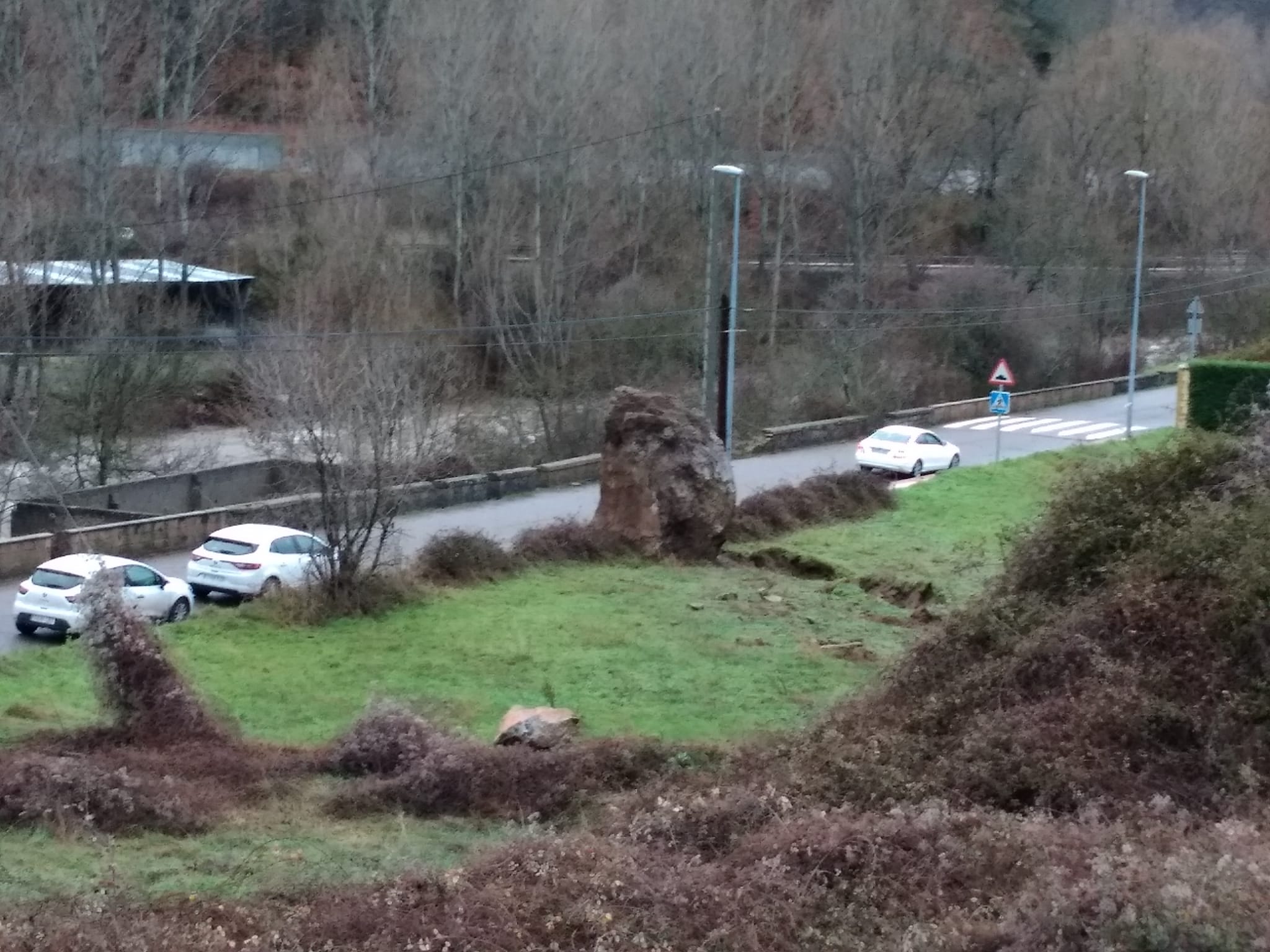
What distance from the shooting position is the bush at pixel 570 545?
25531 millimetres

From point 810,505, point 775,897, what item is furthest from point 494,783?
point 810,505

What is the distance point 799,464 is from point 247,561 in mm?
20098

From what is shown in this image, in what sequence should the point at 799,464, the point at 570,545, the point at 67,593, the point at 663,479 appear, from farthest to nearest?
the point at 799,464 → the point at 663,479 → the point at 570,545 → the point at 67,593

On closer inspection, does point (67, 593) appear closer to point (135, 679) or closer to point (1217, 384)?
point (135, 679)

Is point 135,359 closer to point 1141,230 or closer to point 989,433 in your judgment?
point 989,433

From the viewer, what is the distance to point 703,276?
5431cm

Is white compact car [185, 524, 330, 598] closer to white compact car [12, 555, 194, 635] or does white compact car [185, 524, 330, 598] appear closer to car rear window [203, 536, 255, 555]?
car rear window [203, 536, 255, 555]

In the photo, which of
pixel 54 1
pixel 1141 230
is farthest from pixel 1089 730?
pixel 54 1

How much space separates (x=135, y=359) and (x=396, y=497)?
848 inches

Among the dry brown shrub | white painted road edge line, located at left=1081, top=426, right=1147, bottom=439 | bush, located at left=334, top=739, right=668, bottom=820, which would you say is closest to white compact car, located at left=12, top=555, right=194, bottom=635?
bush, located at left=334, top=739, right=668, bottom=820

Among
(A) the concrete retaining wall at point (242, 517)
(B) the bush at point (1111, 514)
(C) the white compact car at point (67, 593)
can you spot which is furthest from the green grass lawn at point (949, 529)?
(C) the white compact car at point (67, 593)

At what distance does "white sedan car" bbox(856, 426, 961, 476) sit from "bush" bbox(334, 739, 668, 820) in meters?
26.4

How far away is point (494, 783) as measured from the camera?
42.1 ft

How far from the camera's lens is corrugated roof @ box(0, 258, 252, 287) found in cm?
4075
